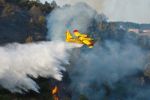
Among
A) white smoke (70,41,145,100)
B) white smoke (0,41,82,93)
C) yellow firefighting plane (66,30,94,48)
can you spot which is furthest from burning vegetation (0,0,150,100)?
yellow firefighting plane (66,30,94,48)

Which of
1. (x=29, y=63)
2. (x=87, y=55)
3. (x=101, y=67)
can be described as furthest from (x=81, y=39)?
(x=101, y=67)

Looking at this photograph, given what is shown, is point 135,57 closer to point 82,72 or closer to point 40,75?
point 82,72

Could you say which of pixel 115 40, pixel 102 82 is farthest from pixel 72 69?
pixel 115 40

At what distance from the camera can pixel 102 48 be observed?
7594 centimetres

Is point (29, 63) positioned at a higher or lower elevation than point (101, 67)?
higher

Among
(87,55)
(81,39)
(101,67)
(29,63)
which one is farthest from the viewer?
(101,67)

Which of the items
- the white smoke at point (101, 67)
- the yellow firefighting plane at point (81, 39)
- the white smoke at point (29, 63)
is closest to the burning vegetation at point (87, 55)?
the white smoke at point (101, 67)

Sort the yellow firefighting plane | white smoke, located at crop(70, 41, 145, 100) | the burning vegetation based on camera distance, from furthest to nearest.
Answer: white smoke, located at crop(70, 41, 145, 100), the burning vegetation, the yellow firefighting plane

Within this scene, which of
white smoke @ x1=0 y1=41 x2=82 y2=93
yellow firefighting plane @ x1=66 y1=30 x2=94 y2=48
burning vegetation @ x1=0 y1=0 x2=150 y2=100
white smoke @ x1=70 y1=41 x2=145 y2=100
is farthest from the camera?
white smoke @ x1=70 y1=41 x2=145 y2=100

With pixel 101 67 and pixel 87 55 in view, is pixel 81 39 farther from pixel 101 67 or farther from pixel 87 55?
pixel 101 67

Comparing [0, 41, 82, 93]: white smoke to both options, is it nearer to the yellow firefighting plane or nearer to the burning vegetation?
the yellow firefighting plane

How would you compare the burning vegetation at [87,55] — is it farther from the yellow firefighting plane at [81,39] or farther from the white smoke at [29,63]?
the yellow firefighting plane at [81,39]

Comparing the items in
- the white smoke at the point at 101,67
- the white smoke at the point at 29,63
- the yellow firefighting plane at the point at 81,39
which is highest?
the yellow firefighting plane at the point at 81,39

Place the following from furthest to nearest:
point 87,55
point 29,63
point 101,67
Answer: point 101,67 → point 87,55 → point 29,63
